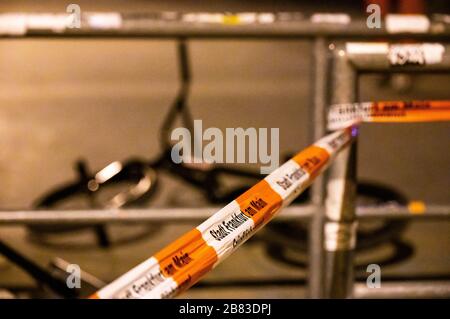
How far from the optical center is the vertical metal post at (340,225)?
1.42m

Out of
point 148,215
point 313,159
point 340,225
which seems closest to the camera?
point 313,159

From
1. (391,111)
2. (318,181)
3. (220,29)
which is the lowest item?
(318,181)

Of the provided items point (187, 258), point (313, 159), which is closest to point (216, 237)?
point (187, 258)

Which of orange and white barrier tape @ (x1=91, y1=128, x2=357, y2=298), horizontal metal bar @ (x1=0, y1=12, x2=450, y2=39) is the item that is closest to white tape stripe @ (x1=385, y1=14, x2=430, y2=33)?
horizontal metal bar @ (x1=0, y1=12, x2=450, y2=39)

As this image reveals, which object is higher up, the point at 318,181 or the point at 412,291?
the point at 318,181

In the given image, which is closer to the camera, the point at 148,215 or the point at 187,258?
the point at 187,258

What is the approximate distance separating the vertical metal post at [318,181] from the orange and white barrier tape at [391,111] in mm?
109

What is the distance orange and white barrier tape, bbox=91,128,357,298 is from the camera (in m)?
0.97

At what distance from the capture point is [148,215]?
1.61 m

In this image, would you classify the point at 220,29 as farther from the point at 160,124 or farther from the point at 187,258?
the point at 160,124

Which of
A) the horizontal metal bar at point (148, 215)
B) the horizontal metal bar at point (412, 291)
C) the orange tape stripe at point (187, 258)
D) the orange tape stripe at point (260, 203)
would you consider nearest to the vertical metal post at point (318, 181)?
the horizontal metal bar at point (148, 215)

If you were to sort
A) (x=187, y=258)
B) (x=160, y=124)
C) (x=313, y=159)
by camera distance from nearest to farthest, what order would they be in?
(x=187, y=258) < (x=313, y=159) < (x=160, y=124)

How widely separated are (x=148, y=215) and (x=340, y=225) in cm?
58
